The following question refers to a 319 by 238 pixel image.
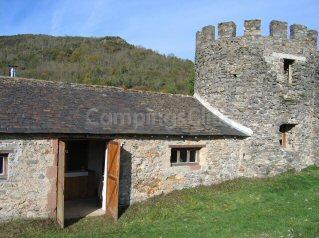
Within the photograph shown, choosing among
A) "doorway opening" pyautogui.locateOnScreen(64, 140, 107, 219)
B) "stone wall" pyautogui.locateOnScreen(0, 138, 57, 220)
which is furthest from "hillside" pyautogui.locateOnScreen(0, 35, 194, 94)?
"stone wall" pyautogui.locateOnScreen(0, 138, 57, 220)

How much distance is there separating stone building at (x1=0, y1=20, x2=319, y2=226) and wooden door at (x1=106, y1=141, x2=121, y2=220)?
0.03 metres

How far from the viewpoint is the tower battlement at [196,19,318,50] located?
1652cm

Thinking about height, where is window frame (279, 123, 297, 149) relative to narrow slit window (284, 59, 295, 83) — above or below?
below

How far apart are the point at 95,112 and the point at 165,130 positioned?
2.64 metres

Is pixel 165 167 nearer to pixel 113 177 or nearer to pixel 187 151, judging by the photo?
pixel 187 151

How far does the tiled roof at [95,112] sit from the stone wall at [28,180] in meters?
0.50

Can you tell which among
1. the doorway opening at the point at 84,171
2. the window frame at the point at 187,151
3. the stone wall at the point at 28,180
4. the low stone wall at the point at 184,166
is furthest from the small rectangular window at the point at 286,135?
the stone wall at the point at 28,180

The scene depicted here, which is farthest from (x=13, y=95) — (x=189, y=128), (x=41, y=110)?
(x=189, y=128)

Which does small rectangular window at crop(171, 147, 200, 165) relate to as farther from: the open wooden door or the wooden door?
the open wooden door

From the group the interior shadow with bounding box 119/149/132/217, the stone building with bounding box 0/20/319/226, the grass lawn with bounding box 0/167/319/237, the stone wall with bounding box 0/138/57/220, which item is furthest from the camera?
the interior shadow with bounding box 119/149/132/217

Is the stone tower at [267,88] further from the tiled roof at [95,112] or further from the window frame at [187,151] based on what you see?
the window frame at [187,151]

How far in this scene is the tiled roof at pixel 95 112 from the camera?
38.9 ft

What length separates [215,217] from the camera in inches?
442

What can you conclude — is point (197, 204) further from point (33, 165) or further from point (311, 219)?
point (33, 165)
